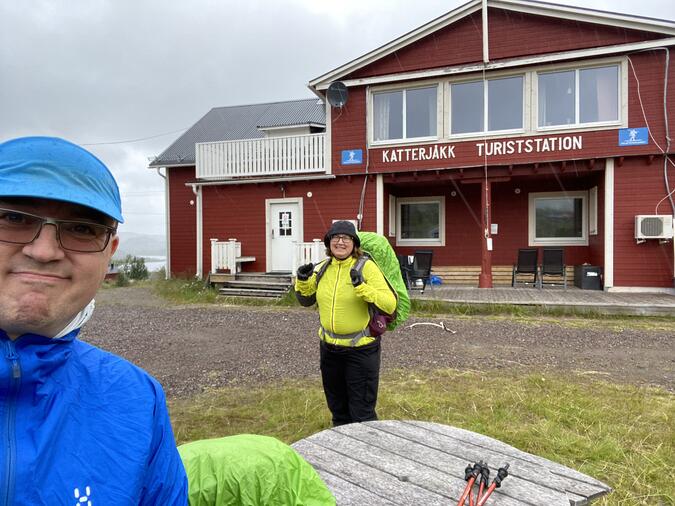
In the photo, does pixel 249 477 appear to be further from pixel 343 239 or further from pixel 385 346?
pixel 385 346

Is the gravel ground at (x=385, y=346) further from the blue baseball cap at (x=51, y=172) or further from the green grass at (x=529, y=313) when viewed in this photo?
the blue baseball cap at (x=51, y=172)

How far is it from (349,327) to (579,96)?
1112cm

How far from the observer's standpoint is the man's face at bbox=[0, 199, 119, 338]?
907mm

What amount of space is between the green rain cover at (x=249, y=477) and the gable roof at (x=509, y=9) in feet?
41.3

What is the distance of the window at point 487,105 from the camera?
12.0 meters

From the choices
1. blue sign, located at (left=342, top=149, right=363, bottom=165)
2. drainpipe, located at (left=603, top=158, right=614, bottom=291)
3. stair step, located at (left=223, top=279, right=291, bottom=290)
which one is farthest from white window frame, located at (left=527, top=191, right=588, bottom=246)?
stair step, located at (left=223, top=279, right=291, bottom=290)

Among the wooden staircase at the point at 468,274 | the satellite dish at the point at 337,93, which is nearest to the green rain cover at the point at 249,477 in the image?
the satellite dish at the point at 337,93

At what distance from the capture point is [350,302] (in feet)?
10.6

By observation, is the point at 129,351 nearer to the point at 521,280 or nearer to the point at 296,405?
the point at 296,405

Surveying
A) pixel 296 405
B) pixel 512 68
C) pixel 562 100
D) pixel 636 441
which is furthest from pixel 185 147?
pixel 636 441

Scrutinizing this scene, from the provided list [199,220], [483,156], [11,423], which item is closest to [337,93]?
[483,156]

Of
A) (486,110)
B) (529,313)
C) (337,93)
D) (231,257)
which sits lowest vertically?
(529,313)

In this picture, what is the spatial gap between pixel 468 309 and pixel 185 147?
13179 mm

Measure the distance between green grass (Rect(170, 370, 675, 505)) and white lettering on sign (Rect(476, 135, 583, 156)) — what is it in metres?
→ 7.96
